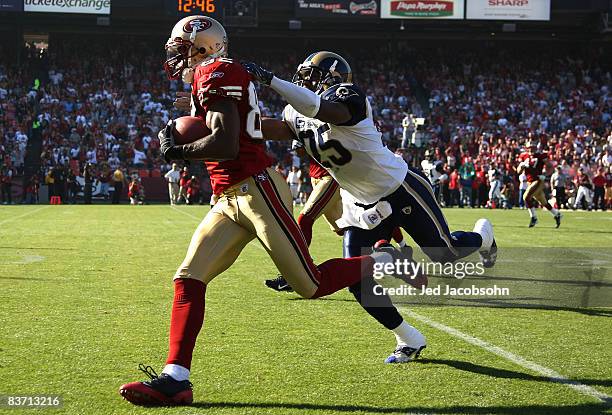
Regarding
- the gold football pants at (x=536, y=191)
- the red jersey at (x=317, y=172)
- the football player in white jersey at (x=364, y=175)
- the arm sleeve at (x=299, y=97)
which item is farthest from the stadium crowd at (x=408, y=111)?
the arm sleeve at (x=299, y=97)

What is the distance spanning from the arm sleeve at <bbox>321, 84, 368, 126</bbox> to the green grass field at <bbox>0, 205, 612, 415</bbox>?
4.36ft

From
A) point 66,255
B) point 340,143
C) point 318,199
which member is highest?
point 340,143

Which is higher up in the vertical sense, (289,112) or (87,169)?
(289,112)

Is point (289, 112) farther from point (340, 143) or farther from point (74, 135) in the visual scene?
point (74, 135)

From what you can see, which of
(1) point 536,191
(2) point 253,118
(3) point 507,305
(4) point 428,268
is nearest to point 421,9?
(1) point 536,191

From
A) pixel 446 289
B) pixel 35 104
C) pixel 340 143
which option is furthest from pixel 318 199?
pixel 35 104

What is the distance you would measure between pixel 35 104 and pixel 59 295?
947 inches

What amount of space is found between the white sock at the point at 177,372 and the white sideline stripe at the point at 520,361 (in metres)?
1.81

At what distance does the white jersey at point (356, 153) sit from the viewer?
450cm

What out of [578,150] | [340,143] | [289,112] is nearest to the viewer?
[340,143]

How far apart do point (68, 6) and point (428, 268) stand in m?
24.5

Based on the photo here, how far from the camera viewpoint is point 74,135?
27.8 m

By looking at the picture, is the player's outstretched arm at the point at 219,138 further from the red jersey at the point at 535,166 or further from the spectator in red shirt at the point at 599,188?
the spectator in red shirt at the point at 599,188

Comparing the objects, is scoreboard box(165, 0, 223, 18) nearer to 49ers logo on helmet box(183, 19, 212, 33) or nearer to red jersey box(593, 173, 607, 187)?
red jersey box(593, 173, 607, 187)
